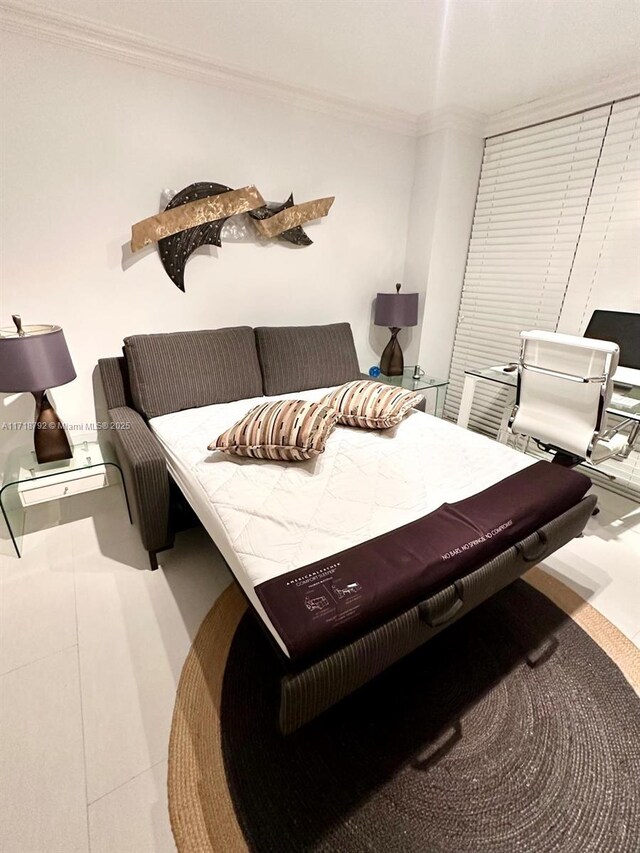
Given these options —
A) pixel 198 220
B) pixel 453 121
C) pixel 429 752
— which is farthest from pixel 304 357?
pixel 429 752

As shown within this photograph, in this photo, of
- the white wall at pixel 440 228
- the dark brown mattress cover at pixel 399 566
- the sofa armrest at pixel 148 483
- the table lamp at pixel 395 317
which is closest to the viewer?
the dark brown mattress cover at pixel 399 566

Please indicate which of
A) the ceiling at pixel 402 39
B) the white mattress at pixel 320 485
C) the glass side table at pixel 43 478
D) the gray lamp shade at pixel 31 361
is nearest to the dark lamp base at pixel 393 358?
the white mattress at pixel 320 485

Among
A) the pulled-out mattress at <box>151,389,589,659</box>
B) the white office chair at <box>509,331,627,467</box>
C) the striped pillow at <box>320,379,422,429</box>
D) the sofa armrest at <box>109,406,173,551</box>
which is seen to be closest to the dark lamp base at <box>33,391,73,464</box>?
the sofa armrest at <box>109,406,173,551</box>

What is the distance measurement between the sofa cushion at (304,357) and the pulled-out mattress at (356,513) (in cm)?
71

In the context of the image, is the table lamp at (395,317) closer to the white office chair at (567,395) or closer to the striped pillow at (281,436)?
the white office chair at (567,395)

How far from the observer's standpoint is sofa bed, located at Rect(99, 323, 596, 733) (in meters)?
1.00

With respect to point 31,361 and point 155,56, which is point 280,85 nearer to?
point 155,56

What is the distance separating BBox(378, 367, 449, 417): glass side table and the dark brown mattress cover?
1.69 meters

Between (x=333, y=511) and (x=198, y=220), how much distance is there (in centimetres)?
198

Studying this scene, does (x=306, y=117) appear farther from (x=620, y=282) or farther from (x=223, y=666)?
(x=223, y=666)

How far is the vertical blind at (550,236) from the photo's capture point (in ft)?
7.82

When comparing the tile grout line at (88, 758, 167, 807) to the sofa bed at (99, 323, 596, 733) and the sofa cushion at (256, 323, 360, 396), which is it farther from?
the sofa cushion at (256, 323, 360, 396)

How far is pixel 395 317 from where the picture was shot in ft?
10.0

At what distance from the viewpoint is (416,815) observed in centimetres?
106
